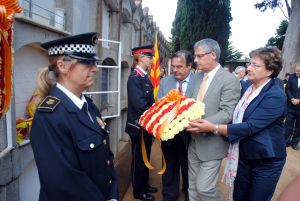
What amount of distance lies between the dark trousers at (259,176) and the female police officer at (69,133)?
58.7 inches

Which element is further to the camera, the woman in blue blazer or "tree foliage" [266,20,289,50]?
"tree foliage" [266,20,289,50]

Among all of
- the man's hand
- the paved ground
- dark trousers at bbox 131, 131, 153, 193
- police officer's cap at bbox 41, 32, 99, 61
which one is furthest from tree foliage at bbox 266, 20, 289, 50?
police officer's cap at bbox 41, 32, 99, 61

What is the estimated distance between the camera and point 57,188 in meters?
1.46

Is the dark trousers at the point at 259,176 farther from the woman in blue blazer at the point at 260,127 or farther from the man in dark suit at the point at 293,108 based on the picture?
the man in dark suit at the point at 293,108

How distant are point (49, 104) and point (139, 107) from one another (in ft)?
6.65

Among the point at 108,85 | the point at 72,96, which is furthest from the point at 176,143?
the point at 108,85

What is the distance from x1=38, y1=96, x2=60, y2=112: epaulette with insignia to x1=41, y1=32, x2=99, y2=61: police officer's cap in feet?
0.99

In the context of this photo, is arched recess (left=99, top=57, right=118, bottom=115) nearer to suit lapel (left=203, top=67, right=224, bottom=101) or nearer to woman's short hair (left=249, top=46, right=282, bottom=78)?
suit lapel (left=203, top=67, right=224, bottom=101)

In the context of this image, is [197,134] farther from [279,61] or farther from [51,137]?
[51,137]

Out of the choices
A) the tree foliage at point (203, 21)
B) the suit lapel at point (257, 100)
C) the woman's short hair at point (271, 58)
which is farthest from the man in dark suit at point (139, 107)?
the tree foliage at point (203, 21)

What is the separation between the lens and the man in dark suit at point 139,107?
139 inches

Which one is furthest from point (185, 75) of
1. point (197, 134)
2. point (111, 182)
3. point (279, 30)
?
point (279, 30)

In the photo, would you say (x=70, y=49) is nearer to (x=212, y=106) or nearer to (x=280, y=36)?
(x=212, y=106)

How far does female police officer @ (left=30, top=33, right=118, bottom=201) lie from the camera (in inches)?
57.0
